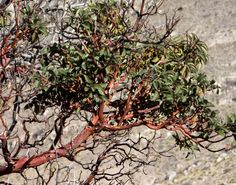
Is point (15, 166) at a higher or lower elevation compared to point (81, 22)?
lower

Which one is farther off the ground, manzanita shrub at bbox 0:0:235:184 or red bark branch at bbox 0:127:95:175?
manzanita shrub at bbox 0:0:235:184

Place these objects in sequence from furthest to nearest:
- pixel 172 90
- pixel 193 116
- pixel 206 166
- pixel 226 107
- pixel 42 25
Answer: pixel 226 107 → pixel 206 166 → pixel 42 25 → pixel 193 116 → pixel 172 90

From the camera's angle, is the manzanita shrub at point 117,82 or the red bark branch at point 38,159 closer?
the manzanita shrub at point 117,82

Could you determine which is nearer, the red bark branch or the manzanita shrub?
the manzanita shrub

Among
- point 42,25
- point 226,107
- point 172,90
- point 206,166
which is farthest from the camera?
point 226,107

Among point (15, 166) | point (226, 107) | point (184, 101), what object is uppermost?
point (226, 107)

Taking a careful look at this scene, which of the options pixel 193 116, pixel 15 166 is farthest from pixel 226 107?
pixel 15 166

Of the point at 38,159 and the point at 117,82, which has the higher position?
the point at 117,82

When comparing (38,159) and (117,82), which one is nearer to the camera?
(38,159)

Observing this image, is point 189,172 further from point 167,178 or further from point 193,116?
point 193,116

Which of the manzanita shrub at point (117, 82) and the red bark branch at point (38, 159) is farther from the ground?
the manzanita shrub at point (117, 82)

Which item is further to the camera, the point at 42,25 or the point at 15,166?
the point at 42,25

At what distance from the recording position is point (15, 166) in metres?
7.97

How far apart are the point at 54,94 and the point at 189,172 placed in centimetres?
724
